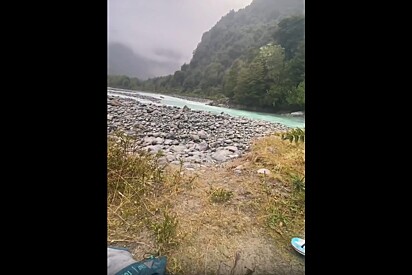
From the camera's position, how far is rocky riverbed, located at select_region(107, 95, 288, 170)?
1.55 metres

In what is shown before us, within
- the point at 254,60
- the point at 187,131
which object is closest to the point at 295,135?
the point at 254,60

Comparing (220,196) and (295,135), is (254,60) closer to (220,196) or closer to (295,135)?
(295,135)

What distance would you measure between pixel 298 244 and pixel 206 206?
0.46m

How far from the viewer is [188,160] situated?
155cm

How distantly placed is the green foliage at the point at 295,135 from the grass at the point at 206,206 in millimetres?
25

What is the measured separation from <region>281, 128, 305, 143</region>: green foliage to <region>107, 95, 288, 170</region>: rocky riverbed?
39mm

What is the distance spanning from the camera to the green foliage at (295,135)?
1.49 metres

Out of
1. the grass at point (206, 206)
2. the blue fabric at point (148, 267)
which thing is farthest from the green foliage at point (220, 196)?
the blue fabric at point (148, 267)

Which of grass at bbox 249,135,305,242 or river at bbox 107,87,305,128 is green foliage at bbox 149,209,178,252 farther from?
river at bbox 107,87,305,128

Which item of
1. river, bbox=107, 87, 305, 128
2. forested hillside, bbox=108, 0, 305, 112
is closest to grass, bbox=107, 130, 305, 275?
river, bbox=107, 87, 305, 128
